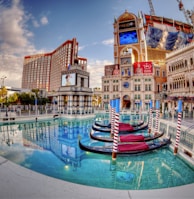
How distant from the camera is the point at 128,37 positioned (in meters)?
47.7

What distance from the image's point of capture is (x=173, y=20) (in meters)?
53.5

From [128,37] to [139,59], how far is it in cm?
902

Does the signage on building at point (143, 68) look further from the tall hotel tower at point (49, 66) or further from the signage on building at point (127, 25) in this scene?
the tall hotel tower at point (49, 66)

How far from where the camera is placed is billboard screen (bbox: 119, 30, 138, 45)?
4669 cm

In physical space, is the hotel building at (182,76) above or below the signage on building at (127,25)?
below

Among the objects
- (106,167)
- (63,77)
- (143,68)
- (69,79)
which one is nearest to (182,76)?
(143,68)

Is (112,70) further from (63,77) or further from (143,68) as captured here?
(63,77)

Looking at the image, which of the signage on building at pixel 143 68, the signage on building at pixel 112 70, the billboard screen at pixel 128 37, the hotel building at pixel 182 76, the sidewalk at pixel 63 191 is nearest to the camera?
the sidewalk at pixel 63 191

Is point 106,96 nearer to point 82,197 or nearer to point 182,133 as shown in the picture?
point 182,133

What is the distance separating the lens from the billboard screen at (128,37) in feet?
153

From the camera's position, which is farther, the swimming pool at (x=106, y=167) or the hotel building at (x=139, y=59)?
the hotel building at (x=139, y=59)

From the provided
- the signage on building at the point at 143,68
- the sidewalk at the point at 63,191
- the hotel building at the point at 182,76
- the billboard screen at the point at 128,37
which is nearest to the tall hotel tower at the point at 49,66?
the billboard screen at the point at 128,37

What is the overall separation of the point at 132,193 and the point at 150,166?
4.46 meters

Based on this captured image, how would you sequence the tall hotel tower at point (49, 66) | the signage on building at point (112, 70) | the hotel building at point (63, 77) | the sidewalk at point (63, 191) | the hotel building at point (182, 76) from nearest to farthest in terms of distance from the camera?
the sidewalk at point (63, 191)
the hotel building at point (182, 76)
the hotel building at point (63, 77)
the signage on building at point (112, 70)
the tall hotel tower at point (49, 66)
